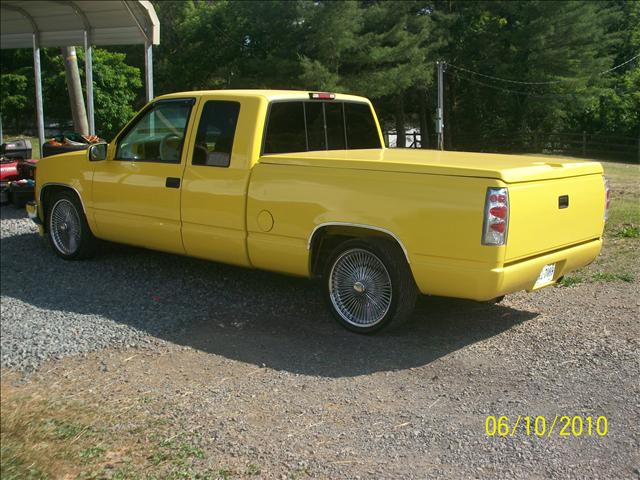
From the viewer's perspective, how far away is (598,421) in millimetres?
4309

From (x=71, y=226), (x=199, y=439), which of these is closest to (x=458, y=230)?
(x=199, y=439)

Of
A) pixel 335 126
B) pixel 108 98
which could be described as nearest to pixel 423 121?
→ pixel 108 98

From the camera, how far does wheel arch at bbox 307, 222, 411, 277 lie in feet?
18.4

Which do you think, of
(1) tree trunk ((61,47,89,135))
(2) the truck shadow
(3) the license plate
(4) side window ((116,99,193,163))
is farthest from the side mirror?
(1) tree trunk ((61,47,89,135))

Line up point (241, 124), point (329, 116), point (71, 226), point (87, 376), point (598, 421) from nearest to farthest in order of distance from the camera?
point (598, 421)
point (87, 376)
point (241, 124)
point (329, 116)
point (71, 226)

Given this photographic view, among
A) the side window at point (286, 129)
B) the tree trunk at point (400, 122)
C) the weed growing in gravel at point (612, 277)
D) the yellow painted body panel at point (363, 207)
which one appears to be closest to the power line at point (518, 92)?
the tree trunk at point (400, 122)

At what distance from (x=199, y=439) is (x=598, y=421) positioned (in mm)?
2329

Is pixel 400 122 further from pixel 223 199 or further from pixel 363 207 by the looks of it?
pixel 363 207

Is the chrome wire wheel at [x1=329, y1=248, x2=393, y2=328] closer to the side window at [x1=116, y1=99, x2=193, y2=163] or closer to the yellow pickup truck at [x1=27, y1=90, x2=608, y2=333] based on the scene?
the yellow pickup truck at [x1=27, y1=90, x2=608, y2=333]

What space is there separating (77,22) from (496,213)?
10.3m

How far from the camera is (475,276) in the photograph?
5113 millimetres

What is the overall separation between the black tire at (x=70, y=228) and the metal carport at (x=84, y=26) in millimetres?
3691

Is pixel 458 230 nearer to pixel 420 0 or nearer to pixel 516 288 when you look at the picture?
pixel 516 288

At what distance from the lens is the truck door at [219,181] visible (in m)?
6.38
